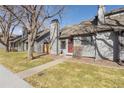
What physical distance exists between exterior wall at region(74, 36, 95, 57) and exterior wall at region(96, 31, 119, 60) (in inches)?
72.9

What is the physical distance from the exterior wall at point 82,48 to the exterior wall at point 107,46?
6.07 feet

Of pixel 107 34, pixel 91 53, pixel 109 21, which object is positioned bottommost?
pixel 91 53

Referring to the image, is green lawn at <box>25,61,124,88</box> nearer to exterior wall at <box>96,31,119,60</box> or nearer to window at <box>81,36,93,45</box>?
exterior wall at <box>96,31,119,60</box>

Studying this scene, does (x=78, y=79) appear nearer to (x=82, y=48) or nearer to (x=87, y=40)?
(x=87, y=40)

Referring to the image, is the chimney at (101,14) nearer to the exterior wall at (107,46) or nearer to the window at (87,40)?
the exterior wall at (107,46)

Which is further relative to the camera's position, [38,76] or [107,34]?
[107,34]

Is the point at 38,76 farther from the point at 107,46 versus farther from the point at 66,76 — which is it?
the point at 107,46

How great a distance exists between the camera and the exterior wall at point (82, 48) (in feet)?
66.6

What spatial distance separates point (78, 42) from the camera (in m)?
22.5

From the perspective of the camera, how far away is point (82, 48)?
71.5 ft

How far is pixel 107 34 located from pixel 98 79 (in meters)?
7.97

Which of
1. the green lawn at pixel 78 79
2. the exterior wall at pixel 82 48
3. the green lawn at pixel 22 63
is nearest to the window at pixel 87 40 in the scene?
the exterior wall at pixel 82 48

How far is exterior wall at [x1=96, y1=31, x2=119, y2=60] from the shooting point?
17.0 metres
